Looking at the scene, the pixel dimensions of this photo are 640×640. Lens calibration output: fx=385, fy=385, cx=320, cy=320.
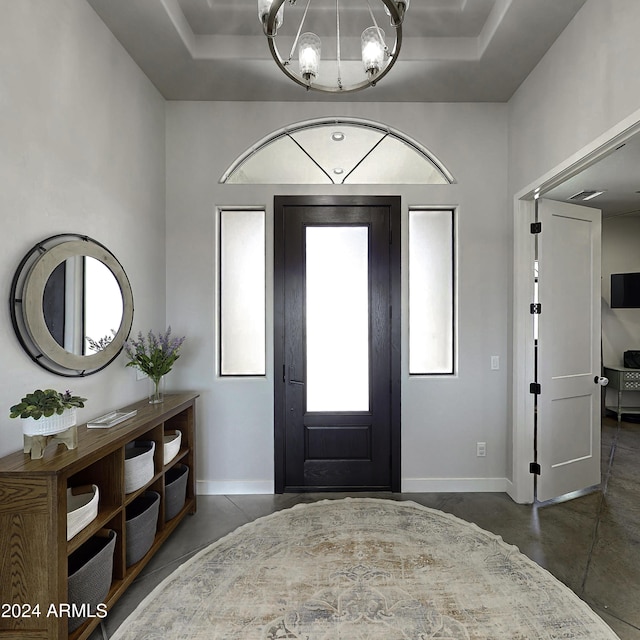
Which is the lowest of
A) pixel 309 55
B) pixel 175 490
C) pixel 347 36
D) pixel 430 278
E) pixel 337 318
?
pixel 175 490

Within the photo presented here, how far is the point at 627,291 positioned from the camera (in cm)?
529

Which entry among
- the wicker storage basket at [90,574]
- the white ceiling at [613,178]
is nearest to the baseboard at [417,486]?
the wicker storage basket at [90,574]

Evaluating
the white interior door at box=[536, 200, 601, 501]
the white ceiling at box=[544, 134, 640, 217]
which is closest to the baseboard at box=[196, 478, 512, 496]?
the white interior door at box=[536, 200, 601, 501]

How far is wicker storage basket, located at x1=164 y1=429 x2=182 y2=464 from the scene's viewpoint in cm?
244

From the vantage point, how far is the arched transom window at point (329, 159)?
10.3 feet

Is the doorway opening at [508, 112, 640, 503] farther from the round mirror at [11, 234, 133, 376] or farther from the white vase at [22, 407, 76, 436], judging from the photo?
the white vase at [22, 407, 76, 436]

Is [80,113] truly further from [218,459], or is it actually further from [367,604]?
[367,604]

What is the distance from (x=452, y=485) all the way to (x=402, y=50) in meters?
3.28

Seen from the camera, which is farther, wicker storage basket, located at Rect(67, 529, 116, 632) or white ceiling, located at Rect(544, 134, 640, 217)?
white ceiling, located at Rect(544, 134, 640, 217)

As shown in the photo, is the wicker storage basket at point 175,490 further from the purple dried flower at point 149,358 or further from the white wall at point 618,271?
the white wall at point 618,271

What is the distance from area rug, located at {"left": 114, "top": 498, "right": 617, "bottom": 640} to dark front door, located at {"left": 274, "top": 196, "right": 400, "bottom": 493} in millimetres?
573

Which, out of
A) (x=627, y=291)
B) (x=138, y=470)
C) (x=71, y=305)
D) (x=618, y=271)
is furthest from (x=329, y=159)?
(x=618, y=271)

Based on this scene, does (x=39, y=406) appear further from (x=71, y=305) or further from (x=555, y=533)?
(x=555, y=533)

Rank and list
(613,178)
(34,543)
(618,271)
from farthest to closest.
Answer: (618,271) < (613,178) < (34,543)
